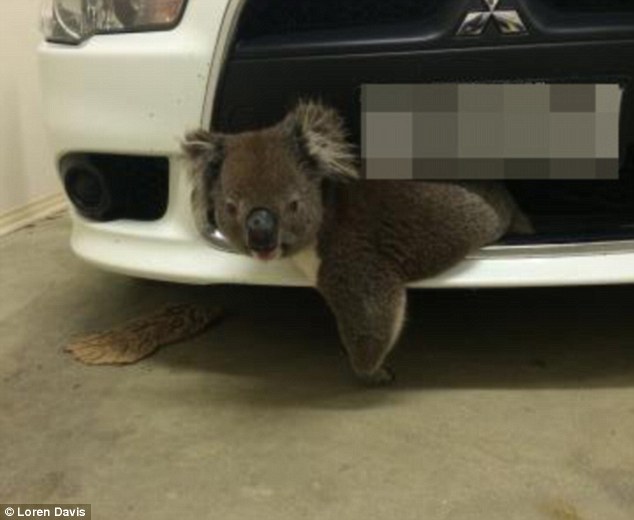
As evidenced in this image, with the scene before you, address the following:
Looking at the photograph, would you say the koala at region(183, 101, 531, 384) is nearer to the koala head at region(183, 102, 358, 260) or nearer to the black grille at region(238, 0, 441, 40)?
the koala head at region(183, 102, 358, 260)

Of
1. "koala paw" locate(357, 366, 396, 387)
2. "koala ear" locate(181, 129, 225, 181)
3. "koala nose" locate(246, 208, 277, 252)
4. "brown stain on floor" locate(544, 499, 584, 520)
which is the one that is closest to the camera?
"brown stain on floor" locate(544, 499, 584, 520)

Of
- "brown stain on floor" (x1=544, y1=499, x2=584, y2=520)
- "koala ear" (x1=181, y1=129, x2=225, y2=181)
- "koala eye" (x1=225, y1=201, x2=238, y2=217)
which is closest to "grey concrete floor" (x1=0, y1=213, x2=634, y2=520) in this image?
"brown stain on floor" (x1=544, y1=499, x2=584, y2=520)

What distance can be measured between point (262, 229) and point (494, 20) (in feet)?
2.39

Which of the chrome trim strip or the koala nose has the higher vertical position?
the koala nose

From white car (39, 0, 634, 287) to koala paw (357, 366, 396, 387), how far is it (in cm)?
31

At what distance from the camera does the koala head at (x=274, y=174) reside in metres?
1.97

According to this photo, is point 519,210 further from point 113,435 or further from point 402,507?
point 113,435

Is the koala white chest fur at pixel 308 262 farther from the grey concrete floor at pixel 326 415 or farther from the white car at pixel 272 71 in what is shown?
the grey concrete floor at pixel 326 415

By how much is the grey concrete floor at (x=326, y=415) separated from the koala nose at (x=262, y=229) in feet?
1.59

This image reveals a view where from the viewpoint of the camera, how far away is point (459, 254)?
217 centimetres

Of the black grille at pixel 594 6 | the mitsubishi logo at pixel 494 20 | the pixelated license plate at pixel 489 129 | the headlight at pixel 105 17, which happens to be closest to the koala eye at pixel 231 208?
the pixelated license plate at pixel 489 129

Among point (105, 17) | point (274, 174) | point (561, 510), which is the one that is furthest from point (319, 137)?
point (561, 510)

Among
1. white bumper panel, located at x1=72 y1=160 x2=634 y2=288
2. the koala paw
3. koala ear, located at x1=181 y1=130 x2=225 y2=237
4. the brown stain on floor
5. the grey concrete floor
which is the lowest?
the grey concrete floor

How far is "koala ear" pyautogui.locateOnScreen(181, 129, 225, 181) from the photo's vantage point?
2.06 meters
